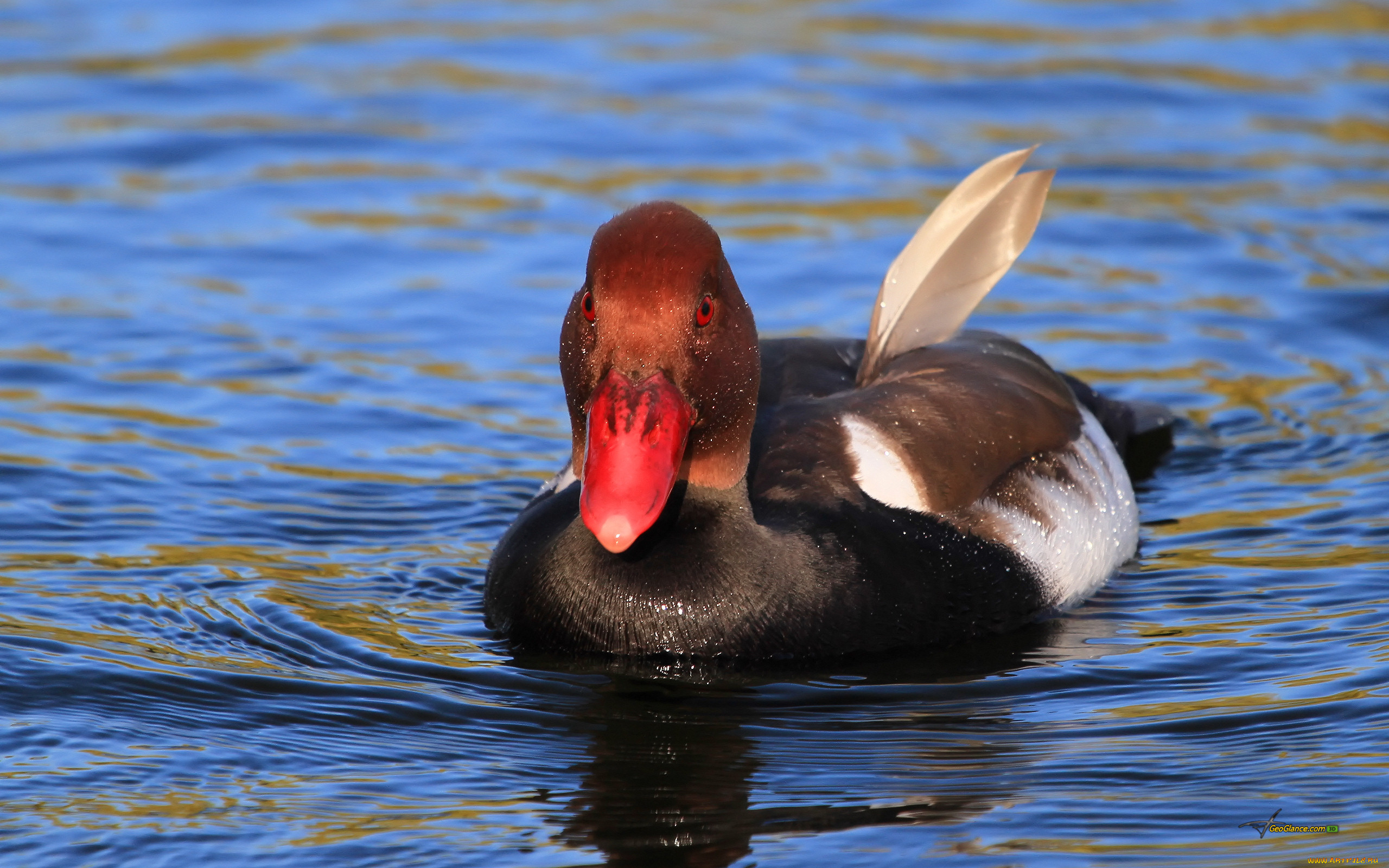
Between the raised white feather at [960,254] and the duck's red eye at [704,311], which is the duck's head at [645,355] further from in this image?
the raised white feather at [960,254]

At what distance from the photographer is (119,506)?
7227 millimetres

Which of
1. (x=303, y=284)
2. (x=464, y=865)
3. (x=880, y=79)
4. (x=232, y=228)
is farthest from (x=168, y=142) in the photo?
(x=464, y=865)

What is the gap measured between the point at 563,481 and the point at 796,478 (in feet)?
2.78

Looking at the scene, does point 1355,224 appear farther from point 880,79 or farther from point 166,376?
point 166,376

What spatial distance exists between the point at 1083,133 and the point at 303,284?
5126 millimetres

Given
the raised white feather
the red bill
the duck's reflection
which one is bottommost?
the duck's reflection

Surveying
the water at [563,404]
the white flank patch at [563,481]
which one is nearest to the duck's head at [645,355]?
the water at [563,404]

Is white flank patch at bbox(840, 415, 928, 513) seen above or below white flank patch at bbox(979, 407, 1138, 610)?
above

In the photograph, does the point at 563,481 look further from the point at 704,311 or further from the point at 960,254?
the point at 960,254

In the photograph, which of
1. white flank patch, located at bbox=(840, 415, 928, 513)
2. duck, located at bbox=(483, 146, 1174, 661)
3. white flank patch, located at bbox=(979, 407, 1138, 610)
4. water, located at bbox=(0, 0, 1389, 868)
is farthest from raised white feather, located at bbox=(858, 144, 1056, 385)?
water, located at bbox=(0, 0, 1389, 868)

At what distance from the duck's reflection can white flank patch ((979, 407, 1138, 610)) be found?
0.34 meters

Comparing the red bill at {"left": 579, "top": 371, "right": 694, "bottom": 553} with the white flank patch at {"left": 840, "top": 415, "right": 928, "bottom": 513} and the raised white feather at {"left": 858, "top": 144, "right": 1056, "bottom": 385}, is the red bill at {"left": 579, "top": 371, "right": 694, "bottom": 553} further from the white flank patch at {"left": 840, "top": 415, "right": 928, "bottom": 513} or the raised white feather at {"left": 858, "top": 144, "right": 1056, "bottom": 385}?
the raised white feather at {"left": 858, "top": 144, "right": 1056, "bottom": 385}

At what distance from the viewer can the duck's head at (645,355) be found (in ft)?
17.1

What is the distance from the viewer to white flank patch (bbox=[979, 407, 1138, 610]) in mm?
6305
